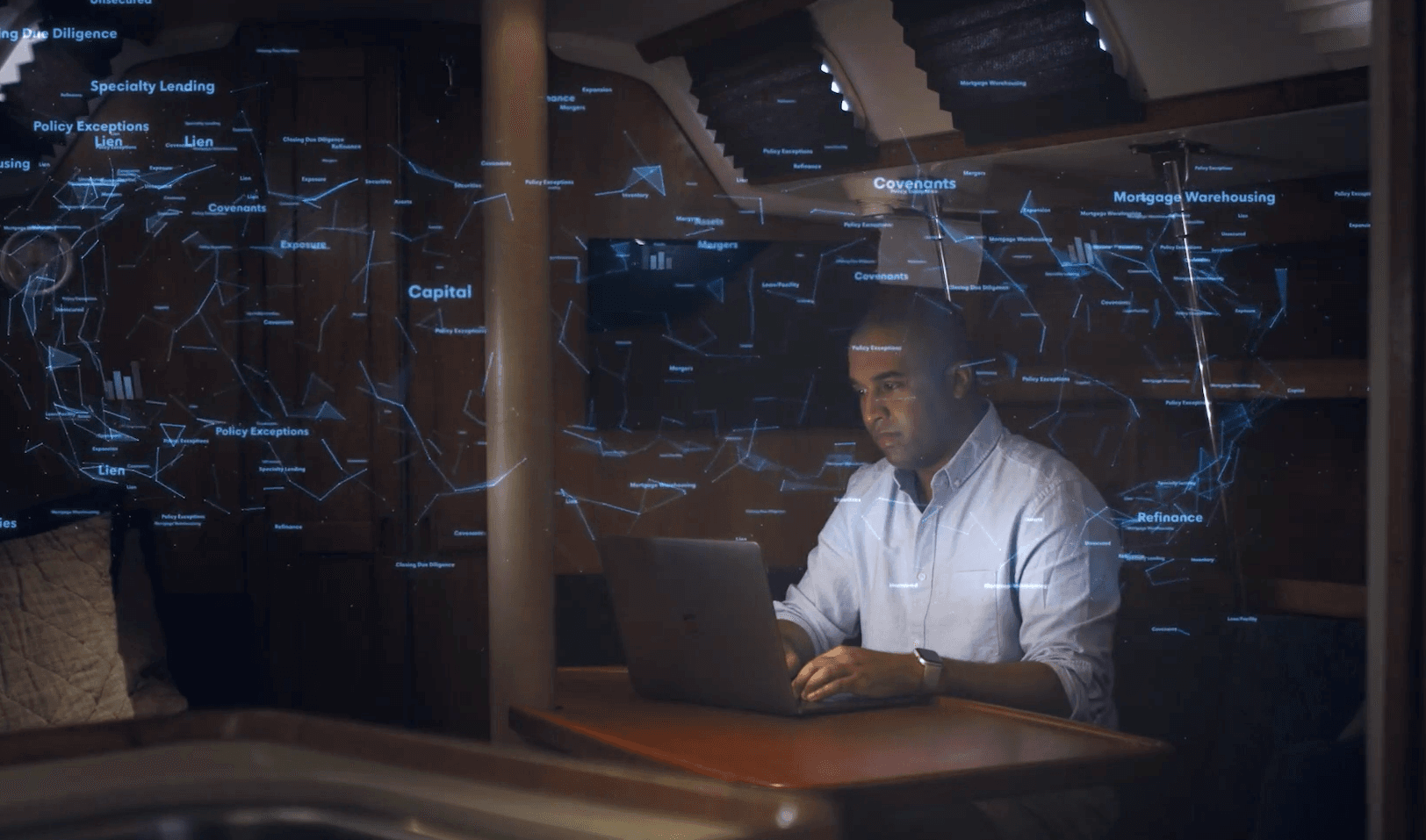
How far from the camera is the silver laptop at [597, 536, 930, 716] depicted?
5.37ft

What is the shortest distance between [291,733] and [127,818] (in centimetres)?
9

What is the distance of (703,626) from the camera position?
5.57 feet

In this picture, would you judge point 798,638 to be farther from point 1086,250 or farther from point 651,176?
point 651,176

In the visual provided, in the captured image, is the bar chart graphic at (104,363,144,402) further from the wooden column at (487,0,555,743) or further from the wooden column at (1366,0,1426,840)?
the wooden column at (1366,0,1426,840)

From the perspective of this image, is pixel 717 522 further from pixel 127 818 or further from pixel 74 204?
pixel 127 818

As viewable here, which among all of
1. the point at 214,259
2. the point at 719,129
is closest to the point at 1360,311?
the point at 719,129

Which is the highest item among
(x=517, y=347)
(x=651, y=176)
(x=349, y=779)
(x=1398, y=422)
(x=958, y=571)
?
(x=651, y=176)

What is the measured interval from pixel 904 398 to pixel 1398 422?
1.05m

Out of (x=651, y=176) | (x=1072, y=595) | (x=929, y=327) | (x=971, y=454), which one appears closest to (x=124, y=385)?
(x=651, y=176)

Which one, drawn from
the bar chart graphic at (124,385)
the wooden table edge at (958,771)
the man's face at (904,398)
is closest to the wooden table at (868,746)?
the wooden table edge at (958,771)

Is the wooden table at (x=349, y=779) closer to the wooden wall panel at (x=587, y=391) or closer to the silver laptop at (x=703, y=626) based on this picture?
the silver laptop at (x=703, y=626)

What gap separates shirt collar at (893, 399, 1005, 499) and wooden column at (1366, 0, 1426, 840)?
2.51 ft

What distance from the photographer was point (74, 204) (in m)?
3.04

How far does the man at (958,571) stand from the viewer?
5.75ft
